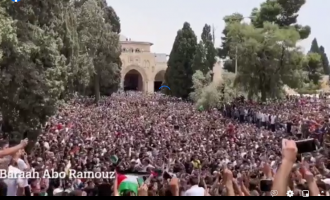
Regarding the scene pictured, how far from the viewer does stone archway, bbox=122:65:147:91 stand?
65188 mm

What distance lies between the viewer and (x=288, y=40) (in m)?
38.0

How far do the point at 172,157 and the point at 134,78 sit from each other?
2223 inches

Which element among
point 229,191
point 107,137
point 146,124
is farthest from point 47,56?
point 229,191

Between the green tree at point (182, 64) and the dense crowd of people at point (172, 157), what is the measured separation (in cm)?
1718

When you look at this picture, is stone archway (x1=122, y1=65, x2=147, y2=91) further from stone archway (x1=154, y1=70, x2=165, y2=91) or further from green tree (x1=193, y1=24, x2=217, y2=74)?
green tree (x1=193, y1=24, x2=217, y2=74)

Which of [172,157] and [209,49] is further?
[209,49]

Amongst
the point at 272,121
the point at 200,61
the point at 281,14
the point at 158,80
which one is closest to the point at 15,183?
the point at 272,121

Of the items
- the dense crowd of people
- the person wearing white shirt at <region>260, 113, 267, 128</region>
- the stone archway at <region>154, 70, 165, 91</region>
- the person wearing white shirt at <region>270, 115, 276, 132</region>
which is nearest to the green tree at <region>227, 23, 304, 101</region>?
the dense crowd of people

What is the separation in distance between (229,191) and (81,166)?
6.56 m

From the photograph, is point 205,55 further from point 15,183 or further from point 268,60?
point 15,183

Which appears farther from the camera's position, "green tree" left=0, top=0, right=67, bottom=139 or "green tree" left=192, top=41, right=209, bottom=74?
"green tree" left=192, top=41, right=209, bottom=74

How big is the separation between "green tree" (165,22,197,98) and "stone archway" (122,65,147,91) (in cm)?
961

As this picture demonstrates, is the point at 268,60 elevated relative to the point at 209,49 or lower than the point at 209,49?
lower

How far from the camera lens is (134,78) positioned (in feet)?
230
